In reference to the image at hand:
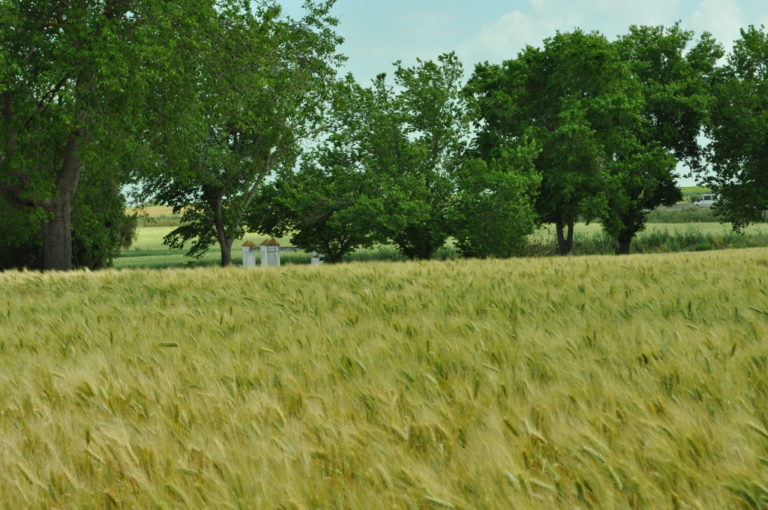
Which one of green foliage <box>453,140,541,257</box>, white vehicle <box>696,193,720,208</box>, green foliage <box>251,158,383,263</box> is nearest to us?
green foliage <box>251,158,383,263</box>

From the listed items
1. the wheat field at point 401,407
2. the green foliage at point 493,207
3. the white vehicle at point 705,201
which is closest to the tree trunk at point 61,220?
the wheat field at point 401,407

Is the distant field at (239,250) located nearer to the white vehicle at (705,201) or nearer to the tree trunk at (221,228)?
the tree trunk at (221,228)

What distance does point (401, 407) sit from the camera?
11.3 feet

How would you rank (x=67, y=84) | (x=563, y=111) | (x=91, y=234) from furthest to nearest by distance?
(x=563, y=111) < (x=91, y=234) < (x=67, y=84)

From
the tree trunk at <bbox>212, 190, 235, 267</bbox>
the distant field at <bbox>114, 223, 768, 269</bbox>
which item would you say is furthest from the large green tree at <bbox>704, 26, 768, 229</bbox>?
the tree trunk at <bbox>212, 190, 235, 267</bbox>

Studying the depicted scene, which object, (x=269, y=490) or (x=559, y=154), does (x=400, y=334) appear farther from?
(x=559, y=154)

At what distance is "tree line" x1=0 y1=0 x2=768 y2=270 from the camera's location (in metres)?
20.0

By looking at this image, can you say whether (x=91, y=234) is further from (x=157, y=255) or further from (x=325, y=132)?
(x=157, y=255)

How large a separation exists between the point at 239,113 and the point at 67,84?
6.28m

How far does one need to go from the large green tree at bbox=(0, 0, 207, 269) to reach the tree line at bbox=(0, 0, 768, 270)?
0.24 ft

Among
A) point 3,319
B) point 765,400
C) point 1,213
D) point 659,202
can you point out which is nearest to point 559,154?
point 659,202

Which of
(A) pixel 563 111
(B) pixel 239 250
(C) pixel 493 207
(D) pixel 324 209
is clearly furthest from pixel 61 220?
(B) pixel 239 250

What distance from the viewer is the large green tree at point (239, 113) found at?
2173cm

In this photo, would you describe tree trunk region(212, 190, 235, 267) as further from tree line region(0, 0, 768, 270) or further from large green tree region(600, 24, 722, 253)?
large green tree region(600, 24, 722, 253)
